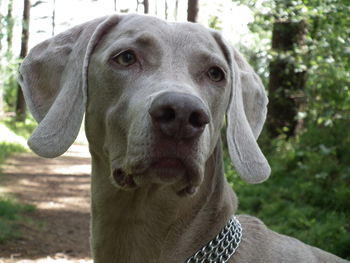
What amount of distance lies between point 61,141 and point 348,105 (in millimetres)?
3775

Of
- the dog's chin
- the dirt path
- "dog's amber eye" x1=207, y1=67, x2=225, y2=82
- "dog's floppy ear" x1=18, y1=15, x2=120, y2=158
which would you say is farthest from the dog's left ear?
the dirt path

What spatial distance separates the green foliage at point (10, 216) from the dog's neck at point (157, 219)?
12.2 ft

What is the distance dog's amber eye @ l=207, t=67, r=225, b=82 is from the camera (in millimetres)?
2705

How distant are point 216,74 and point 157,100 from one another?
0.69 meters

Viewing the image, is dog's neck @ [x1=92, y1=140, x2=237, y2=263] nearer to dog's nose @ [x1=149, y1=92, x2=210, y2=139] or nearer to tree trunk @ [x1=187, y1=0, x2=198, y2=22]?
dog's nose @ [x1=149, y1=92, x2=210, y2=139]

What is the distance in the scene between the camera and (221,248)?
2.62 m

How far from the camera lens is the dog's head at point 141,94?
2266 millimetres

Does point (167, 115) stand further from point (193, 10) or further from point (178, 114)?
point (193, 10)

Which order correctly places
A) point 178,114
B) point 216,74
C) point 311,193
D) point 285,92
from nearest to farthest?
point 178,114 → point 216,74 → point 311,193 → point 285,92

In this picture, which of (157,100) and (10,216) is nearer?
(157,100)

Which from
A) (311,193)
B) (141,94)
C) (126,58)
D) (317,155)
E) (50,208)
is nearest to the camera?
(141,94)

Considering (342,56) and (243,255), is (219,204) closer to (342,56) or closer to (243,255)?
(243,255)

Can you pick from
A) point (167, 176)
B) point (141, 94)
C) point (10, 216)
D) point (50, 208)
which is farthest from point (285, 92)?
point (167, 176)

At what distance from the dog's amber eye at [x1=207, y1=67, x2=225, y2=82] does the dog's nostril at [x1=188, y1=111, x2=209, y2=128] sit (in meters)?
→ 0.60
